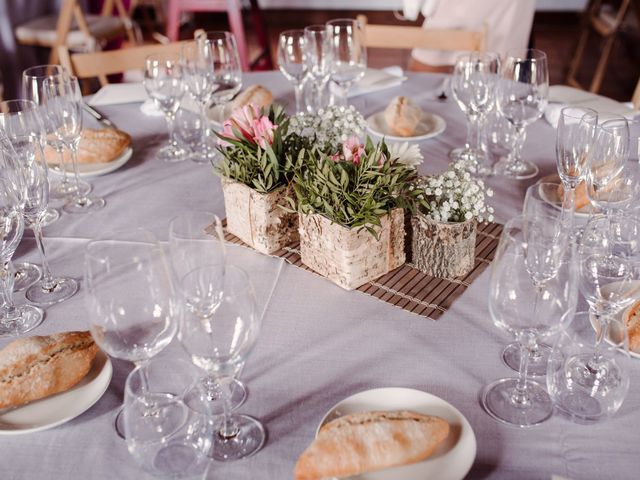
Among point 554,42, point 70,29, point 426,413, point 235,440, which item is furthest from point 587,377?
point 554,42

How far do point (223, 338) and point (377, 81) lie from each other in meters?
1.34

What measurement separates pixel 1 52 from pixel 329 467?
141 inches

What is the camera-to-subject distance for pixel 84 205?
142 centimetres

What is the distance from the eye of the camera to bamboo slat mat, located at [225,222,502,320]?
1.06 m

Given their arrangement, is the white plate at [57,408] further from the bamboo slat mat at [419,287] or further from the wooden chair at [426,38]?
the wooden chair at [426,38]

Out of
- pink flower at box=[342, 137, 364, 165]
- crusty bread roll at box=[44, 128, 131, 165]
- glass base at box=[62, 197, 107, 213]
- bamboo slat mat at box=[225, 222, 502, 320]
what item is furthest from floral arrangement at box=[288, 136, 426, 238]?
crusty bread roll at box=[44, 128, 131, 165]

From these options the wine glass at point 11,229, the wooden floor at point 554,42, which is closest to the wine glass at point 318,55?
the wine glass at point 11,229

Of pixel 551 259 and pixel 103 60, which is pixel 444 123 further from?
pixel 103 60

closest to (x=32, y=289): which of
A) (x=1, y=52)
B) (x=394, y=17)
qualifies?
(x=1, y=52)

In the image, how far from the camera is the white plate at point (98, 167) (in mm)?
1528

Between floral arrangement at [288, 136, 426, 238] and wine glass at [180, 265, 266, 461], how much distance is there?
28 centimetres

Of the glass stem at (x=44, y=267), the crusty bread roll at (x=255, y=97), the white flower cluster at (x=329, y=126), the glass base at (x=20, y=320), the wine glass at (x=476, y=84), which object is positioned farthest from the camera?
the crusty bread roll at (x=255, y=97)

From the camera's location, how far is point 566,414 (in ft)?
2.78

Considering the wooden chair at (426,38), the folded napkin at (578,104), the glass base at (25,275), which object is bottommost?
the glass base at (25,275)
